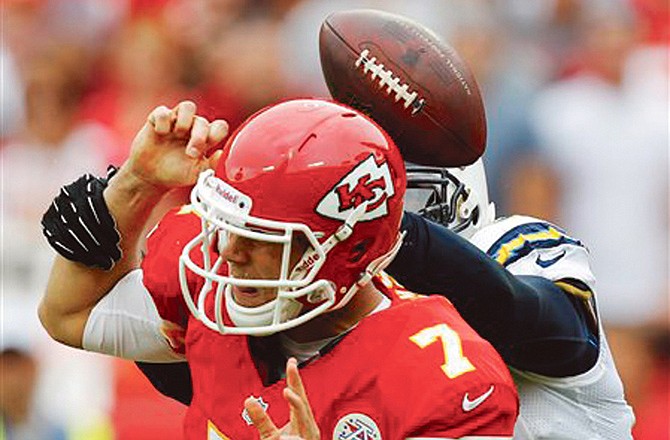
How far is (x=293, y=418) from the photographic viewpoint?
9.34 feet

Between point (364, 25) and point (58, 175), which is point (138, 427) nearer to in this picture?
point (58, 175)

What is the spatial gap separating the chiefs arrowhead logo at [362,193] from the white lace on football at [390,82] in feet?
1.13

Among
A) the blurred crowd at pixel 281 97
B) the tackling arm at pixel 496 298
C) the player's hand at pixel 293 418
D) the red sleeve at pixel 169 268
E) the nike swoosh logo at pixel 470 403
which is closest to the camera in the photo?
the player's hand at pixel 293 418

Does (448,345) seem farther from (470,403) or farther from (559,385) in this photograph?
(559,385)

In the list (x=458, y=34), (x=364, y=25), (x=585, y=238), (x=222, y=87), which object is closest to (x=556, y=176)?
(x=585, y=238)

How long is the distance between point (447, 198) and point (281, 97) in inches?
134

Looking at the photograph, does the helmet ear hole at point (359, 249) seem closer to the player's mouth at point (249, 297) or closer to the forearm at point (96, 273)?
the player's mouth at point (249, 297)

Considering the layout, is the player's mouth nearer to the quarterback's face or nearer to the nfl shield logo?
the quarterback's face

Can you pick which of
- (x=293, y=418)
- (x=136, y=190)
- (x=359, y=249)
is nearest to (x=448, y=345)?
(x=359, y=249)

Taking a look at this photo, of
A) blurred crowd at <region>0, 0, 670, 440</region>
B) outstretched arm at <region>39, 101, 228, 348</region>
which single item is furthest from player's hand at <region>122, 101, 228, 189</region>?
blurred crowd at <region>0, 0, 670, 440</region>

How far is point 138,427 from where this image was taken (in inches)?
226

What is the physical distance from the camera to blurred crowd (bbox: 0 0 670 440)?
237 inches

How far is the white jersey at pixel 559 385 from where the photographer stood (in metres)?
3.37

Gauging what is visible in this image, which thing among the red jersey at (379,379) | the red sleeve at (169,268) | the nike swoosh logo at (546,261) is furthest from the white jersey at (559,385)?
the red sleeve at (169,268)
